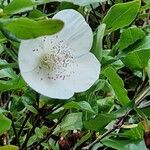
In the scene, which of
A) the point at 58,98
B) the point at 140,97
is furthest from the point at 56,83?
the point at 140,97

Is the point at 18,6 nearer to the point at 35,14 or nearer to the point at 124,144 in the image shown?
the point at 35,14

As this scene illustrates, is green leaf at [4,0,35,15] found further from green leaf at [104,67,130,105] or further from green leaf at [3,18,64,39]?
green leaf at [104,67,130,105]

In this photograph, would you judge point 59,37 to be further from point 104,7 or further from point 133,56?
point 104,7

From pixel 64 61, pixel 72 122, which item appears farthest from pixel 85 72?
pixel 72 122

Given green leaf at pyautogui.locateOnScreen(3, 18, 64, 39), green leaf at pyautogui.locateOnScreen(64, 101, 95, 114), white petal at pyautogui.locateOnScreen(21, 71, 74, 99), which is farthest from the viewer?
green leaf at pyautogui.locateOnScreen(64, 101, 95, 114)

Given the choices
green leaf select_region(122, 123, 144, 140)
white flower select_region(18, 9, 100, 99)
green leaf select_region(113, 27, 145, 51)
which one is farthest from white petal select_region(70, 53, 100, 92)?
green leaf select_region(122, 123, 144, 140)

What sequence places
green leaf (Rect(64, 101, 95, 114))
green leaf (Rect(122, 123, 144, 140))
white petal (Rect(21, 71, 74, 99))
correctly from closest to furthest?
white petal (Rect(21, 71, 74, 99))
green leaf (Rect(64, 101, 95, 114))
green leaf (Rect(122, 123, 144, 140))
